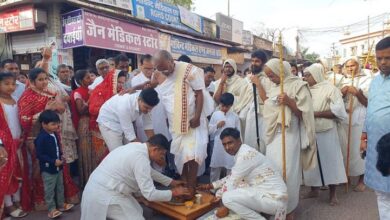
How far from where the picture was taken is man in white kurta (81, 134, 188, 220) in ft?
9.65

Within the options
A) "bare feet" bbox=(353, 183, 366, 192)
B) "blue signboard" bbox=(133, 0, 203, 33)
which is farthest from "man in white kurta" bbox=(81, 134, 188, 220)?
"blue signboard" bbox=(133, 0, 203, 33)

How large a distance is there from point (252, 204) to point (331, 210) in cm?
134

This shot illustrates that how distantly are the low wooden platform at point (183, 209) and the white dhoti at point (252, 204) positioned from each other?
0.38 metres

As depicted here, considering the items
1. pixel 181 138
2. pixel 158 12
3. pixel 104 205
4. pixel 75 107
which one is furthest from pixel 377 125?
pixel 158 12

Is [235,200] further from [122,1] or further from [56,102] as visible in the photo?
[122,1]

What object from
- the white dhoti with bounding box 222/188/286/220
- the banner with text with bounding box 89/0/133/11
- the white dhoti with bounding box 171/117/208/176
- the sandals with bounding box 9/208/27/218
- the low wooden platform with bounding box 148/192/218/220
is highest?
the banner with text with bounding box 89/0/133/11

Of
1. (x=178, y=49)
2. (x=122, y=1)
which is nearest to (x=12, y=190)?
(x=122, y=1)

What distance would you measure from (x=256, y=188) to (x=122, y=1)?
335 inches

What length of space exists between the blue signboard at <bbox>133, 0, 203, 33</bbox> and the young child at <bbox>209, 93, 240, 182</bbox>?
6.77m

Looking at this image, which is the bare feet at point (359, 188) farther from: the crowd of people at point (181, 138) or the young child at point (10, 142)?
the young child at point (10, 142)

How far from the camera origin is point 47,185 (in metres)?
3.59

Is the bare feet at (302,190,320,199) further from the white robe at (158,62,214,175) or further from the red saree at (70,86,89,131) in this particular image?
the red saree at (70,86,89,131)

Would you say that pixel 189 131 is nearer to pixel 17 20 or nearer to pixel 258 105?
pixel 258 105

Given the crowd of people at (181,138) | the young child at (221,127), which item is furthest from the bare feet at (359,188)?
the young child at (221,127)
